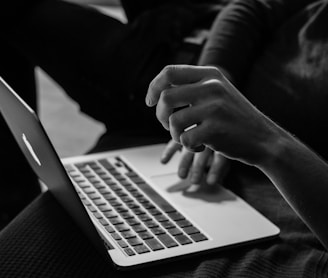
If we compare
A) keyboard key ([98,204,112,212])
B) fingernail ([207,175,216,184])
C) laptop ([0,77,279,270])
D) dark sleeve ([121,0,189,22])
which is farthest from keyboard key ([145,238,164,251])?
dark sleeve ([121,0,189,22])

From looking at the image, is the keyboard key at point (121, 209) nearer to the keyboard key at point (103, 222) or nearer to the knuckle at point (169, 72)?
the keyboard key at point (103, 222)

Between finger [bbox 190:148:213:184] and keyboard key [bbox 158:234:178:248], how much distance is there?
18 cm

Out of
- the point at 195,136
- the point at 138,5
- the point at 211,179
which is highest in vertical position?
the point at 195,136

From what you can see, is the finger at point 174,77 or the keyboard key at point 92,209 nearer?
the finger at point 174,77

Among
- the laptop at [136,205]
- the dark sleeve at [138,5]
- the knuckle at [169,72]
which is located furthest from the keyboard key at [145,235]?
the dark sleeve at [138,5]

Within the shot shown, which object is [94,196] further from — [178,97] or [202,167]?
[178,97]

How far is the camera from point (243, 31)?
1186 millimetres

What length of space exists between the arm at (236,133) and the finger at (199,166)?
0.80 ft

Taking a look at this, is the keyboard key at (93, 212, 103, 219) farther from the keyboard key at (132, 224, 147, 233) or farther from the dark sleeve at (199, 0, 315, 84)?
the dark sleeve at (199, 0, 315, 84)

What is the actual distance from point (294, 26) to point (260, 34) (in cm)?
8

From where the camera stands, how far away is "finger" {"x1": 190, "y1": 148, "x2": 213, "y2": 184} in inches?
38.3

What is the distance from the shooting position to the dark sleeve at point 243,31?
1.16 metres

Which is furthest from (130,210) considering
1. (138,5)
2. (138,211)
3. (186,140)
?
(138,5)

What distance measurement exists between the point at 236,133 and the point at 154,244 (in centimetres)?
18
